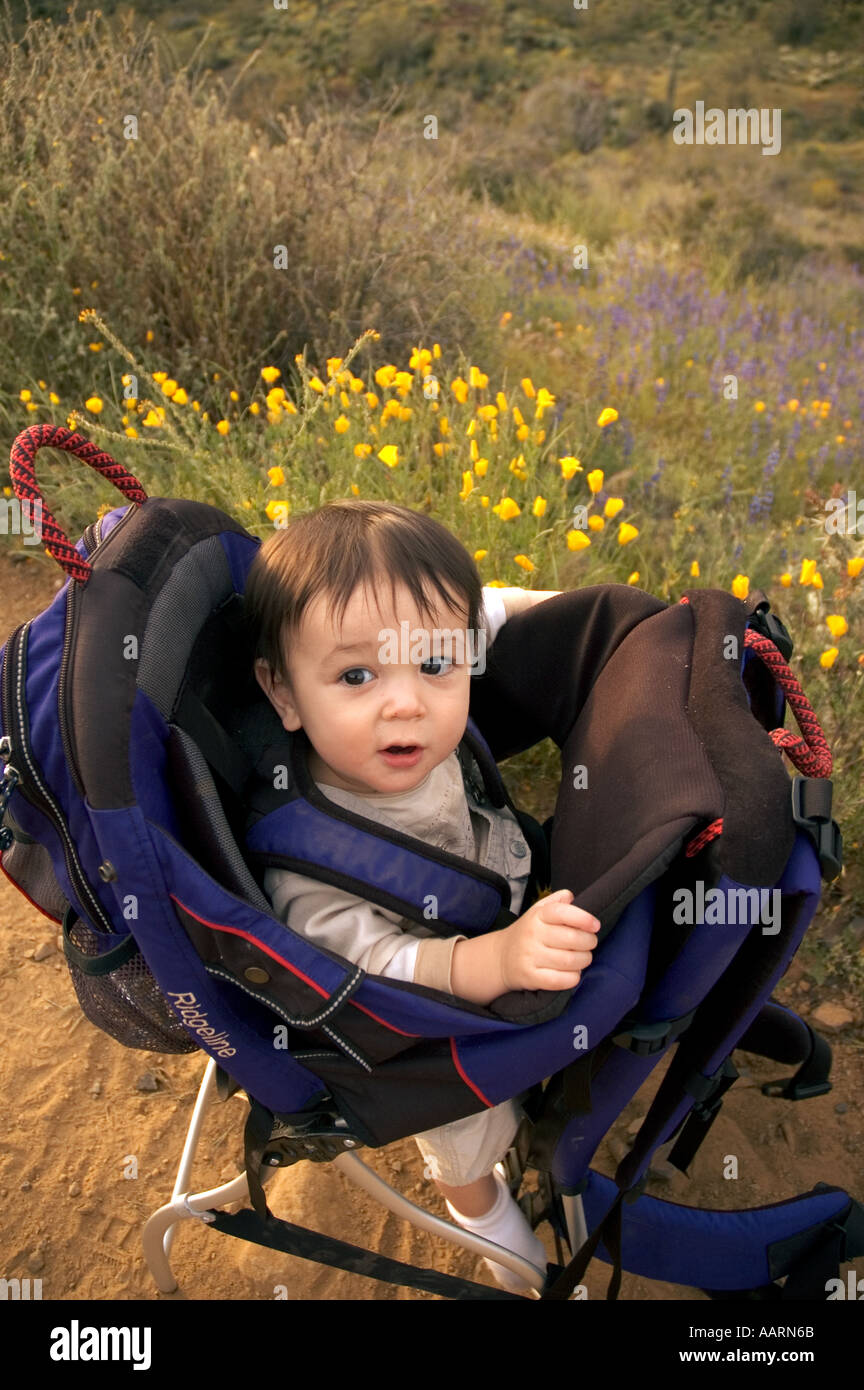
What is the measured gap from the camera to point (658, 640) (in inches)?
60.8

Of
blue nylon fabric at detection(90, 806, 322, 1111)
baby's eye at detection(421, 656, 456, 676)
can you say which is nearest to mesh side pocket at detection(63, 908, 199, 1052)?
blue nylon fabric at detection(90, 806, 322, 1111)

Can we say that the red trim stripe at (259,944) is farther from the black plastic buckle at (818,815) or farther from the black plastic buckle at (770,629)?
the black plastic buckle at (770,629)

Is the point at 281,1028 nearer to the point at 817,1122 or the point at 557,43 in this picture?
the point at 817,1122

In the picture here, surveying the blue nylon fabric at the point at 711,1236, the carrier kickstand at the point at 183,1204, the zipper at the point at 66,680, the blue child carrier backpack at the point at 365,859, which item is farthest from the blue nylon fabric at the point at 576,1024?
the blue nylon fabric at the point at 711,1236

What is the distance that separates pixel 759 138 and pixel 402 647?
62.2ft

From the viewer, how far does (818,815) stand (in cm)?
120

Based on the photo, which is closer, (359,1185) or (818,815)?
(818,815)

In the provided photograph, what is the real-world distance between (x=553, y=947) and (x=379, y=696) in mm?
437

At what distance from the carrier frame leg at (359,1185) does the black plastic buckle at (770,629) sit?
40.1 inches

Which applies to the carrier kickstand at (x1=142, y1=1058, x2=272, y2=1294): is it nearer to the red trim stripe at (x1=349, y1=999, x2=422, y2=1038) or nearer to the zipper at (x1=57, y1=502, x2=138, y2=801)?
the red trim stripe at (x1=349, y1=999, x2=422, y2=1038)

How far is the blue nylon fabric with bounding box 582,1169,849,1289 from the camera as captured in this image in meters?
1.83

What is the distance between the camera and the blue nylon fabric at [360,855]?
1398 millimetres

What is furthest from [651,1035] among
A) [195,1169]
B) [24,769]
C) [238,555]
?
[195,1169]

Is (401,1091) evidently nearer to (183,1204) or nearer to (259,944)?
(259,944)
